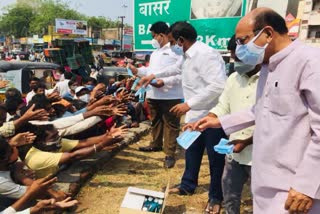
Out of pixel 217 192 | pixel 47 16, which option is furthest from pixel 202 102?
pixel 47 16

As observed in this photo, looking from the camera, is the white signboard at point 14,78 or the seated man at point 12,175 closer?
the seated man at point 12,175

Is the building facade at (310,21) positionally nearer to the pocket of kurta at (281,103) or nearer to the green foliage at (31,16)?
the pocket of kurta at (281,103)

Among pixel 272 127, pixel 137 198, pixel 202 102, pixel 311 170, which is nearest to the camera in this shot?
pixel 311 170

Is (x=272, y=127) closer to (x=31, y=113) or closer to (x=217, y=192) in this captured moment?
(x=217, y=192)

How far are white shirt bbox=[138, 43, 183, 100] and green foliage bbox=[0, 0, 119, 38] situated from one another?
57209 millimetres

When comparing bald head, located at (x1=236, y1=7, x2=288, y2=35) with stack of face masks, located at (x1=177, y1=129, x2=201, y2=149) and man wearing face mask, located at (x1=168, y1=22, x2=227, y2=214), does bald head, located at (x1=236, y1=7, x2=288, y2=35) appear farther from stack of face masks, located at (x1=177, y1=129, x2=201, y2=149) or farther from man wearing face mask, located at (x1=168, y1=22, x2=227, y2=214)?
man wearing face mask, located at (x1=168, y1=22, x2=227, y2=214)

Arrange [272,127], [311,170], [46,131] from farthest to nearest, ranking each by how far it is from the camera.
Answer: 1. [46,131]
2. [272,127]
3. [311,170]

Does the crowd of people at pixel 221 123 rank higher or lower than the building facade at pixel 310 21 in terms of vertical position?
lower

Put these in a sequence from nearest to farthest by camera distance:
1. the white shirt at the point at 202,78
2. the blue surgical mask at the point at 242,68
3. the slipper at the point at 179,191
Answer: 1. the blue surgical mask at the point at 242,68
2. the white shirt at the point at 202,78
3. the slipper at the point at 179,191

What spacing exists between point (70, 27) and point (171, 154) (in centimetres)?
3835

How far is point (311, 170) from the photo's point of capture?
1379 millimetres

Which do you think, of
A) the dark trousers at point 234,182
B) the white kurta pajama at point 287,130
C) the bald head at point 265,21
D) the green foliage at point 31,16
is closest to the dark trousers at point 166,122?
the dark trousers at point 234,182

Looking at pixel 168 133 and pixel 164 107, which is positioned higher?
pixel 164 107

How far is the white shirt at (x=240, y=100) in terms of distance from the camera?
2403mm
